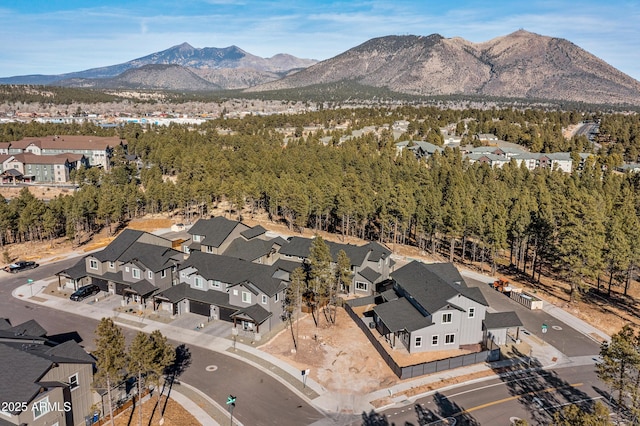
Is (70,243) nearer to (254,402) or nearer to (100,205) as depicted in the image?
(100,205)

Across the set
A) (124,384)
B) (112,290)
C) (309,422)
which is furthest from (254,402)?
(112,290)

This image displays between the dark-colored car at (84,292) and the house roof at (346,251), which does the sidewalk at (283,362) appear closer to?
the dark-colored car at (84,292)

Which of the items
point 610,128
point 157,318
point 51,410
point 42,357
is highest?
point 610,128

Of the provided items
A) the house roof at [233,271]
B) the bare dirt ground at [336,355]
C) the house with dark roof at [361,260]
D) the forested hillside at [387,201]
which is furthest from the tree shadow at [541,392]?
the house roof at [233,271]

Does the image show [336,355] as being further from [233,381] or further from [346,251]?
[346,251]

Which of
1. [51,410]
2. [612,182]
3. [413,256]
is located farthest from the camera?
[612,182]

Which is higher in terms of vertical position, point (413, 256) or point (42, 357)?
point (42, 357)

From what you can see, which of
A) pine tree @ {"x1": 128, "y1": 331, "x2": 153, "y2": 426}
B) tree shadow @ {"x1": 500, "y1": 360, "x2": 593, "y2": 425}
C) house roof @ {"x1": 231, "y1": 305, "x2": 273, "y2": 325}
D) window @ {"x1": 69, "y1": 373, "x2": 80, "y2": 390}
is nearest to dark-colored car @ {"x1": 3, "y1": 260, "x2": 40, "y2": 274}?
house roof @ {"x1": 231, "y1": 305, "x2": 273, "y2": 325}
